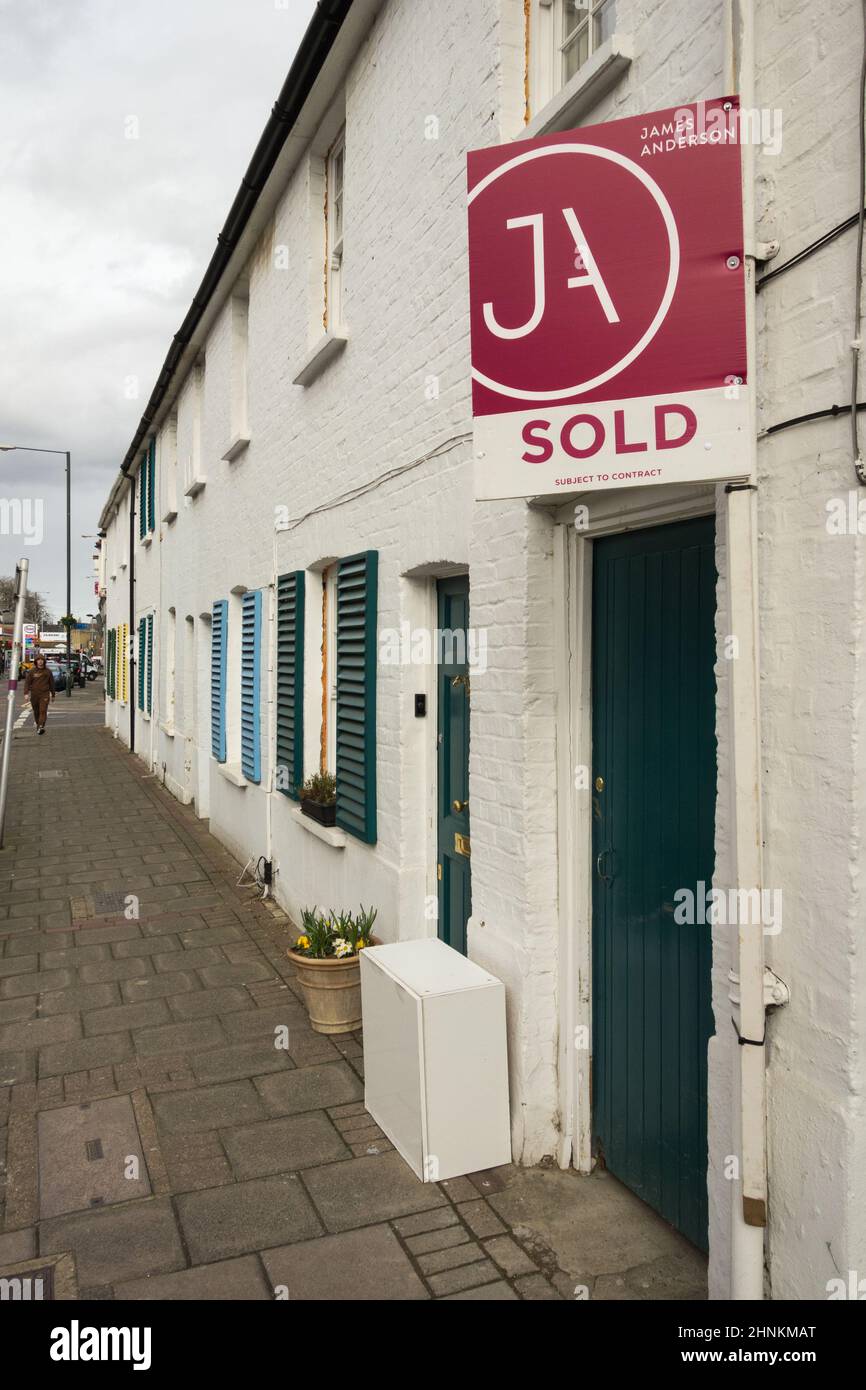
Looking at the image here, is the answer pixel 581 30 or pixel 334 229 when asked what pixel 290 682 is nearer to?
pixel 334 229

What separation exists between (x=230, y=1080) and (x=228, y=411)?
7.37m

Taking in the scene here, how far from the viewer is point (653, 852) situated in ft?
12.1

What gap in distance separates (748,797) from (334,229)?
19.5ft

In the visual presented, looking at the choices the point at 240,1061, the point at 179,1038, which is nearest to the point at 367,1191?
the point at 240,1061

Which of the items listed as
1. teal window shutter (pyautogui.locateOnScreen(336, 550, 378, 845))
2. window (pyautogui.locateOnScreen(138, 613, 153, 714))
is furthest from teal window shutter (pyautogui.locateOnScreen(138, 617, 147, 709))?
teal window shutter (pyautogui.locateOnScreen(336, 550, 378, 845))

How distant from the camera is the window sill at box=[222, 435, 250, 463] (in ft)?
31.4

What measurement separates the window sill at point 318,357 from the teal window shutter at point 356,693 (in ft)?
4.71

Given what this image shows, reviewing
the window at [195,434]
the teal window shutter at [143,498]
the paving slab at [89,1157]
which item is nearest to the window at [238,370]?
the window at [195,434]

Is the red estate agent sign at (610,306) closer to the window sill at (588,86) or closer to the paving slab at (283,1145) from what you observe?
the window sill at (588,86)

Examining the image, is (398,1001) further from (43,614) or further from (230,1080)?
(43,614)

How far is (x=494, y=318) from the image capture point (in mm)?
3074

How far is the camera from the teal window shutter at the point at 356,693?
5988 mm

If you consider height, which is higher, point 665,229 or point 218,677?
point 665,229
